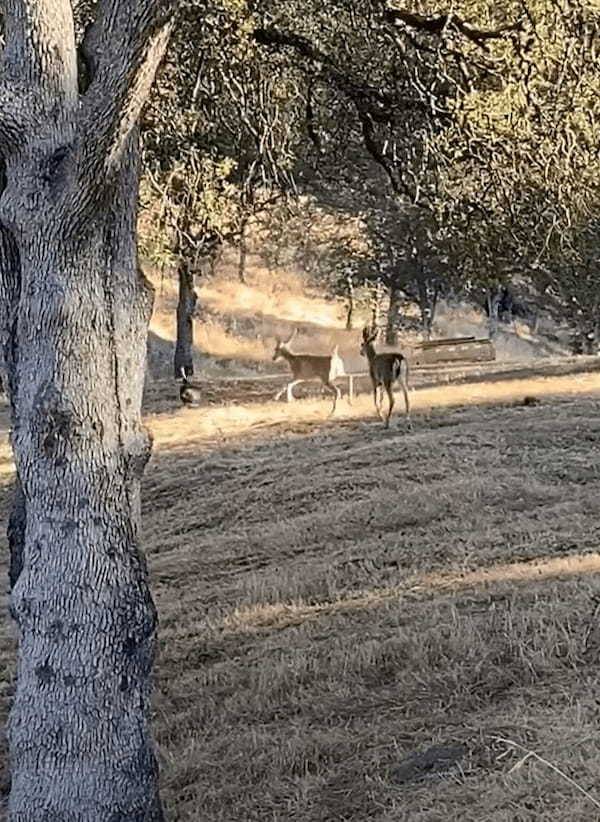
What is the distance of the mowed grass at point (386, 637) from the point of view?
5.52 metres

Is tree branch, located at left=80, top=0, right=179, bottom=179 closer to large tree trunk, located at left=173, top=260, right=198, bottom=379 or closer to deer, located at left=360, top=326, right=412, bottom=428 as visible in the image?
deer, located at left=360, top=326, right=412, bottom=428

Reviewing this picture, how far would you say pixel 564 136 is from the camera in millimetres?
7277

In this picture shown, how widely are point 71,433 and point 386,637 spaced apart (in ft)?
10.5

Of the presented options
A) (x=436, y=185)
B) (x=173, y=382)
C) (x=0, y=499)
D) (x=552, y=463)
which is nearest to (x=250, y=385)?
(x=173, y=382)

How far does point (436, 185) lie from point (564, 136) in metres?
1.21

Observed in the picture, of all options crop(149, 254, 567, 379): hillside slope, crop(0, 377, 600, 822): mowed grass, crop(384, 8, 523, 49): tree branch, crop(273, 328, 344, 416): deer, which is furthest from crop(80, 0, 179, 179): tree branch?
crop(149, 254, 567, 379): hillside slope

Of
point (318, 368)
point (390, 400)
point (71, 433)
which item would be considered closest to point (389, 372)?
point (390, 400)

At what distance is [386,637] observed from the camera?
7676mm

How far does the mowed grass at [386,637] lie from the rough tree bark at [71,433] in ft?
3.05

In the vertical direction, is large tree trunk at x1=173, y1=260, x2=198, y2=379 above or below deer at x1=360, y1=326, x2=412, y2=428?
above

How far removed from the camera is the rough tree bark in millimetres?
5176

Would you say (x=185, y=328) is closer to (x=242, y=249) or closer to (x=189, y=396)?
(x=242, y=249)

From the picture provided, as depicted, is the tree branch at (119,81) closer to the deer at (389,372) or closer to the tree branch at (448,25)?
the tree branch at (448,25)

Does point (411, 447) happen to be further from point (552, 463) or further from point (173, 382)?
point (173, 382)
